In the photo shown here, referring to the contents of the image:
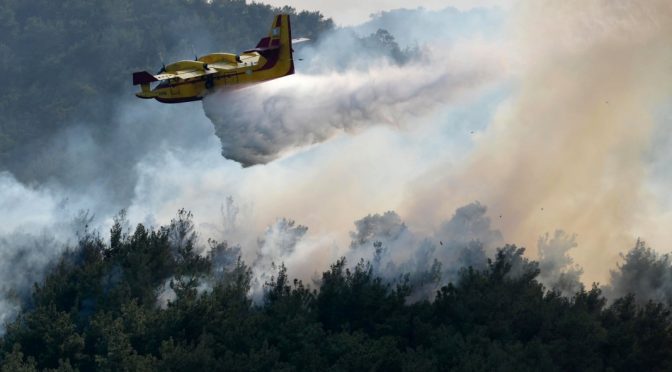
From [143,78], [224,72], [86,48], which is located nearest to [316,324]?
[224,72]

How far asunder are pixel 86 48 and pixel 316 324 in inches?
4673

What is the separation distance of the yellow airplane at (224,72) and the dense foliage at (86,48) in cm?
8988

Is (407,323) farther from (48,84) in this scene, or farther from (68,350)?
(48,84)

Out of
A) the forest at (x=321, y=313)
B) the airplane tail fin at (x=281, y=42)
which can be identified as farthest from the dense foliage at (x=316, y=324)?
the airplane tail fin at (x=281, y=42)

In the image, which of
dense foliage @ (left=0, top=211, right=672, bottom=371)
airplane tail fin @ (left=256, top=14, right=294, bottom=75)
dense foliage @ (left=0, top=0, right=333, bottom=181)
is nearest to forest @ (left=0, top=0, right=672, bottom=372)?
dense foliage @ (left=0, top=211, right=672, bottom=371)

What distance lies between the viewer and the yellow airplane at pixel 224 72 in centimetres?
7325

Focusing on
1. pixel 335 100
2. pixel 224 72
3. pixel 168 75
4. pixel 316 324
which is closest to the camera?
pixel 316 324

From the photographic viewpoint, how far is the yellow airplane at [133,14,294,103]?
73.2 meters

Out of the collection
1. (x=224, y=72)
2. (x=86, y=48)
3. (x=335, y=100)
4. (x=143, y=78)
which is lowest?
(x=86, y=48)

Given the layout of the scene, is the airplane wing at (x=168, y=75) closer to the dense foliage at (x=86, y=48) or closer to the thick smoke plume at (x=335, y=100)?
the thick smoke plume at (x=335, y=100)

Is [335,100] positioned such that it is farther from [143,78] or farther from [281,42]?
[143,78]

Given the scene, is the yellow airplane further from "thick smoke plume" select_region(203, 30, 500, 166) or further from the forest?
the forest

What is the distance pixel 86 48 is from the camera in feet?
600

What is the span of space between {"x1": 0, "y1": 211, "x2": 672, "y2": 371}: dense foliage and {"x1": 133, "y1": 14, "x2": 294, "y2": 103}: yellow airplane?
8.43m
